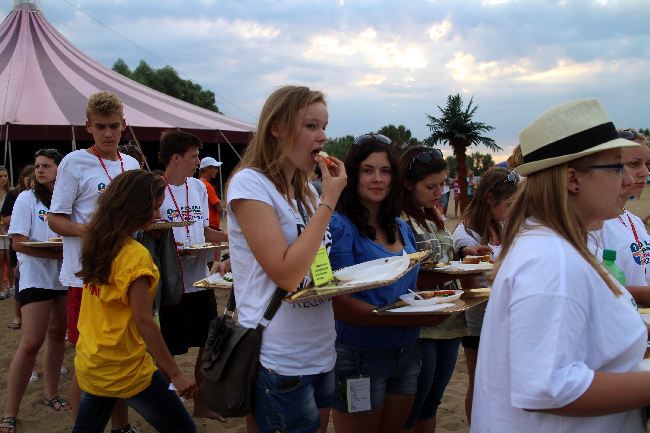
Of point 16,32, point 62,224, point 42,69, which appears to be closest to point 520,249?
point 62,224

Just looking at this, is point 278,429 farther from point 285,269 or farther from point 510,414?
point 510,414

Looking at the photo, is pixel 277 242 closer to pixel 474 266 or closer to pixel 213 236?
pixel 474 266

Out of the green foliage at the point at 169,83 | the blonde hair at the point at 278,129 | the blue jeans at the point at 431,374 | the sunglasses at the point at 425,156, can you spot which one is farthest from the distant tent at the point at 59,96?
the green foliage at the point at 169,83

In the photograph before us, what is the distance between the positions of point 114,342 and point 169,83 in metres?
43.1

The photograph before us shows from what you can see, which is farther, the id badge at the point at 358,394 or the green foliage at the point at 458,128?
the green foliage at the point at 458,128

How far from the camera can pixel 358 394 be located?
2547mm

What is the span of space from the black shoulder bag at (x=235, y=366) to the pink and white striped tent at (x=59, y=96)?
1331cm

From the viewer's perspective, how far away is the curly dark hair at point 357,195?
2744 millimetres

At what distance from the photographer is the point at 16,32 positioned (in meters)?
19.4

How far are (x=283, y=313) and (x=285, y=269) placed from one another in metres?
0.21

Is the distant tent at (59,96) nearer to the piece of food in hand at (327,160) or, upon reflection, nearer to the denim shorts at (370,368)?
the denim shorts at (370,368)

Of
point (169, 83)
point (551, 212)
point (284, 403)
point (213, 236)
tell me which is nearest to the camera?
point (551, 212)

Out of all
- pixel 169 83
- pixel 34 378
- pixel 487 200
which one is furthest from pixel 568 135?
pixel 169 83

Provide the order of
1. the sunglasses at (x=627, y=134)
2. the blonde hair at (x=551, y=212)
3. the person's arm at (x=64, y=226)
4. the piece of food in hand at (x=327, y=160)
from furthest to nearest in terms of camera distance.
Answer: the person's arm at (x=64, y=226)
the sunglasses at (x=627, y=134)
the piece of food in hand at (x=327, y=160)
the blonde hair at (x=551, y=212)
